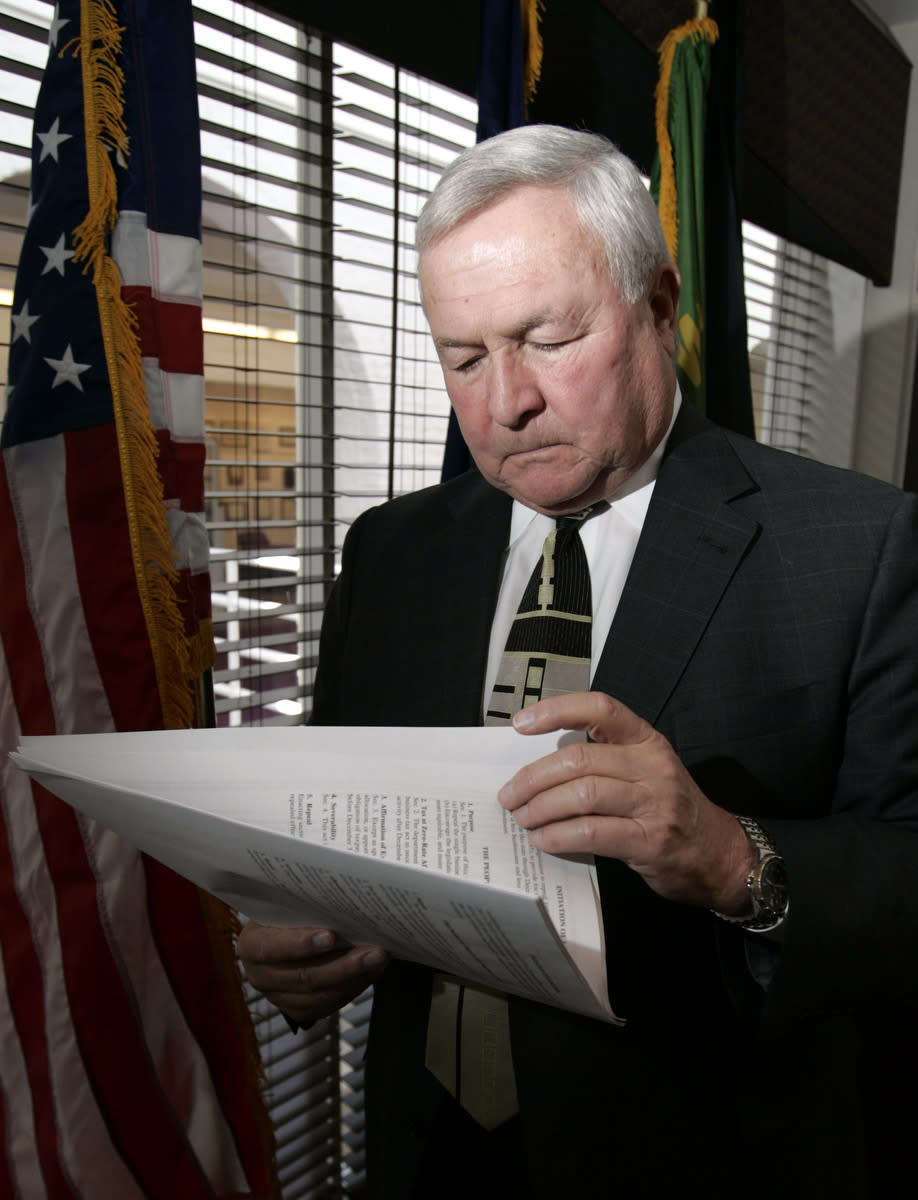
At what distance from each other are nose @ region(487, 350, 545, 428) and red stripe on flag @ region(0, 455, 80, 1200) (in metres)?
0.68

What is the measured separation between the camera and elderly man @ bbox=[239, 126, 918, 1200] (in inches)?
35.4

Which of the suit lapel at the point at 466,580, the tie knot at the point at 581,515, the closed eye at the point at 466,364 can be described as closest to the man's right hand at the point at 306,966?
the suit lapel at the point at 466,580

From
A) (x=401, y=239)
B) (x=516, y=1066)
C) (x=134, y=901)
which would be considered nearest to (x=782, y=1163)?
(x=516, y=1066)

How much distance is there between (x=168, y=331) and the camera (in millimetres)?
1246

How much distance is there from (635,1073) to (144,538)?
0.94m

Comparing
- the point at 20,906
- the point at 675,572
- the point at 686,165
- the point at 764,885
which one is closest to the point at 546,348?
the point at 675,572

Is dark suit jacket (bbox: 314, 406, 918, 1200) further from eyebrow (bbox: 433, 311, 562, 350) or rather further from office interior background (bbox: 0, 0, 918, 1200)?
office interior background (bbox: 0, 0, 918, 1200)

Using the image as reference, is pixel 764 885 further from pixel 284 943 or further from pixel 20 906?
pixel 20 906

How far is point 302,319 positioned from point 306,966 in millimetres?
1370

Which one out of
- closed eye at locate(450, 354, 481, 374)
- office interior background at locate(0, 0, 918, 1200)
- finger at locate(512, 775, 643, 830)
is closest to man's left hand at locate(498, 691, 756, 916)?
finger at locate(512, 775, 643, 830)

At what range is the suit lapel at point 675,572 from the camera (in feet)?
3.17

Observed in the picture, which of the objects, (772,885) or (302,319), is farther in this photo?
(302,319)

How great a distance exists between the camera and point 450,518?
1277mm

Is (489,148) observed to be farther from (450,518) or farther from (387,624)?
(387,624)
